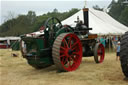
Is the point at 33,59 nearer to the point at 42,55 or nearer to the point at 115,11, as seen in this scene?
the point at 42,55

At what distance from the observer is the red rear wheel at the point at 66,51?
5.67 m

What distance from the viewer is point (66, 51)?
6098mm

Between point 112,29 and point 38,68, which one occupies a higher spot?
point 112,29

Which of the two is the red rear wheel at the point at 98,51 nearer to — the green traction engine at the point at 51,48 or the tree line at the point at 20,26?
the green traction engine at the point at 51,48

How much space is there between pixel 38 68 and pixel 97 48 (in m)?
2.62

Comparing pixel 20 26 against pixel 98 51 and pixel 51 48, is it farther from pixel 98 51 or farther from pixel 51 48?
pixel 51 48

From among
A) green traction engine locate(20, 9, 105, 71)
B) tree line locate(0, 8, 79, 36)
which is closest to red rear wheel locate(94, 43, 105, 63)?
green traction engine locate(20, 9, 105, 71)

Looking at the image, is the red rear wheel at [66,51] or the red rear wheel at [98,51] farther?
the red rear wheel at [98,51]

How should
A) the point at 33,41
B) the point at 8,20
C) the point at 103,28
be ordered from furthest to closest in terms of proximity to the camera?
1. the point at 8,20
2. the point at 103,28
3. the point at 33,41

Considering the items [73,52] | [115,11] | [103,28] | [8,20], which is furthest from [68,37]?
[115,11]

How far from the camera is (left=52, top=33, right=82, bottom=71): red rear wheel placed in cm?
567

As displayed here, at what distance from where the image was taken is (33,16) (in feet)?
209

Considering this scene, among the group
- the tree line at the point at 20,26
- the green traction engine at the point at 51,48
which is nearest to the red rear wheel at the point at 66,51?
the green traction engine at the point at 51,48

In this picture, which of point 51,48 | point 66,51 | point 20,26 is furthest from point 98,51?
point 20,26
